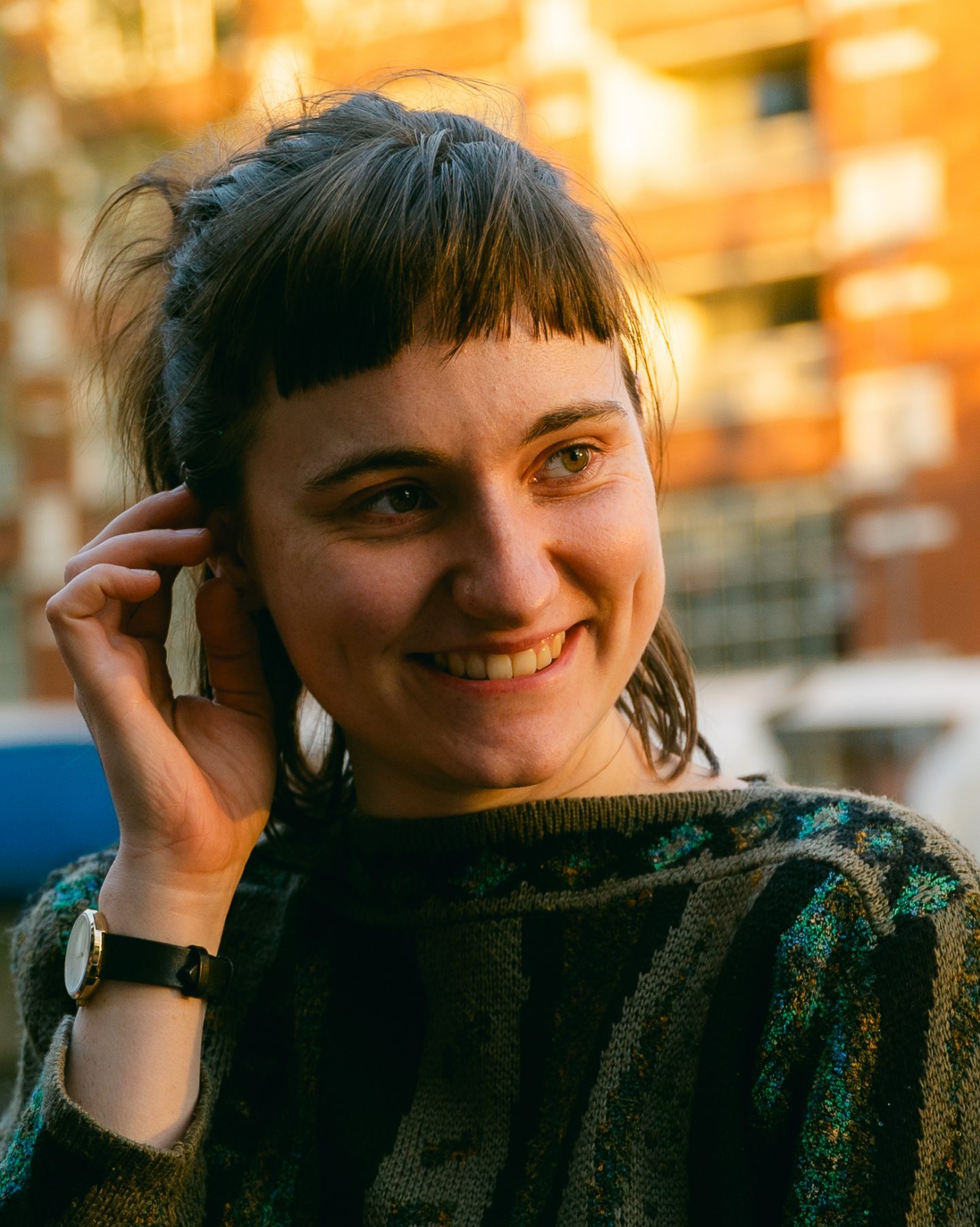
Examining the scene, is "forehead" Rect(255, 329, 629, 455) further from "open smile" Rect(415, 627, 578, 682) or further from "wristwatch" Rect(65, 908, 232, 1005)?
"wristwatch" Rect(65, 908, 232, 1005)

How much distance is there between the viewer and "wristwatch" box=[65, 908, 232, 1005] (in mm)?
1597

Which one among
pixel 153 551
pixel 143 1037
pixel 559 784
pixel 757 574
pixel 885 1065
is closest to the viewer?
pixel 885 1065

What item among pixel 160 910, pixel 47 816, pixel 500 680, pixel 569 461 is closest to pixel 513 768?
pixel 500 680

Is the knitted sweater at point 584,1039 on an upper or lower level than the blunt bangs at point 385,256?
lower

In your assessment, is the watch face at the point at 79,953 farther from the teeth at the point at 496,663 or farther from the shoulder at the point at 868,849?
the shoulder at the point at 868,849

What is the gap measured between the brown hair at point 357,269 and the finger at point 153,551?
55 millimetres

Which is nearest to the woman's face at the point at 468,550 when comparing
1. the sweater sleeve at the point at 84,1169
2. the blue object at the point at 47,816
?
the sweater sleeve at the point at 84,1169

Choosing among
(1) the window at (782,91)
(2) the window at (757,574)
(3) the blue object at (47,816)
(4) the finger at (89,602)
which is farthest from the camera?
(1) the window at (782,91)

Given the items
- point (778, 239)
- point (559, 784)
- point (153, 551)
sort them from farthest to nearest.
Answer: point (778, 239) < point (153, 551) < point (559, 784)

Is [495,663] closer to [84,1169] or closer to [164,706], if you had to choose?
[164,706]

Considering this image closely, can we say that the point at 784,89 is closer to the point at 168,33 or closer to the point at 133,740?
the point at 168,33

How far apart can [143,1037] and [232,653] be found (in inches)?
20.1

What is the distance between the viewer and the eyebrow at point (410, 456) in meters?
1.46

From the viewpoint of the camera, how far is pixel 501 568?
1.44 m
